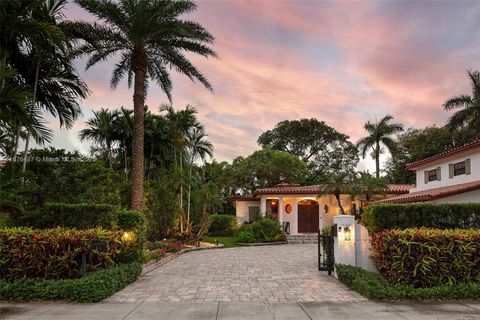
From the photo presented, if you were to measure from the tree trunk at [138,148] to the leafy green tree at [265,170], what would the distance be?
2231 centimetres

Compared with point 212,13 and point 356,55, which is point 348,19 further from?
point 212,13

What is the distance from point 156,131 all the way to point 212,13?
1404cm

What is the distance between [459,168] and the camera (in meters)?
19.6

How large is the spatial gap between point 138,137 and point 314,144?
3430 centimetres

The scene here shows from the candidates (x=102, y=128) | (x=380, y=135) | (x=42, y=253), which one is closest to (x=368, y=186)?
(x=380, y=135)

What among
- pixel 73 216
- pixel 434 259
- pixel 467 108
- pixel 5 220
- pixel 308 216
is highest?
pixel 467 108

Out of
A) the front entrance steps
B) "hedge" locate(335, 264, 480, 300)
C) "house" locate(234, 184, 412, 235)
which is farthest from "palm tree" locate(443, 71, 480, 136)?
"hedge" locate(335, 264, 480, 300)

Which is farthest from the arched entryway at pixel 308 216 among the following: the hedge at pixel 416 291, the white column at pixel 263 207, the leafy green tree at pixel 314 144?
the hedge at pixel 416 291

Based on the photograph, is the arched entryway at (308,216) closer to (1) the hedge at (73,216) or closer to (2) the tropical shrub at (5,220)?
(1) the hedge at (73,216)

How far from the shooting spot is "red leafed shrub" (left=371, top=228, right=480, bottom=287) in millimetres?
8578

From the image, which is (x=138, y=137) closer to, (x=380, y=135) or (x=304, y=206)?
(x=304, y=206)

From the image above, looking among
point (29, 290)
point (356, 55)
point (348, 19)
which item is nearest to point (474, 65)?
point (356, 55)

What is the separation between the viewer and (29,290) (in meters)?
7.96

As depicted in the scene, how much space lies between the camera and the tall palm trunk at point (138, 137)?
1515cm
